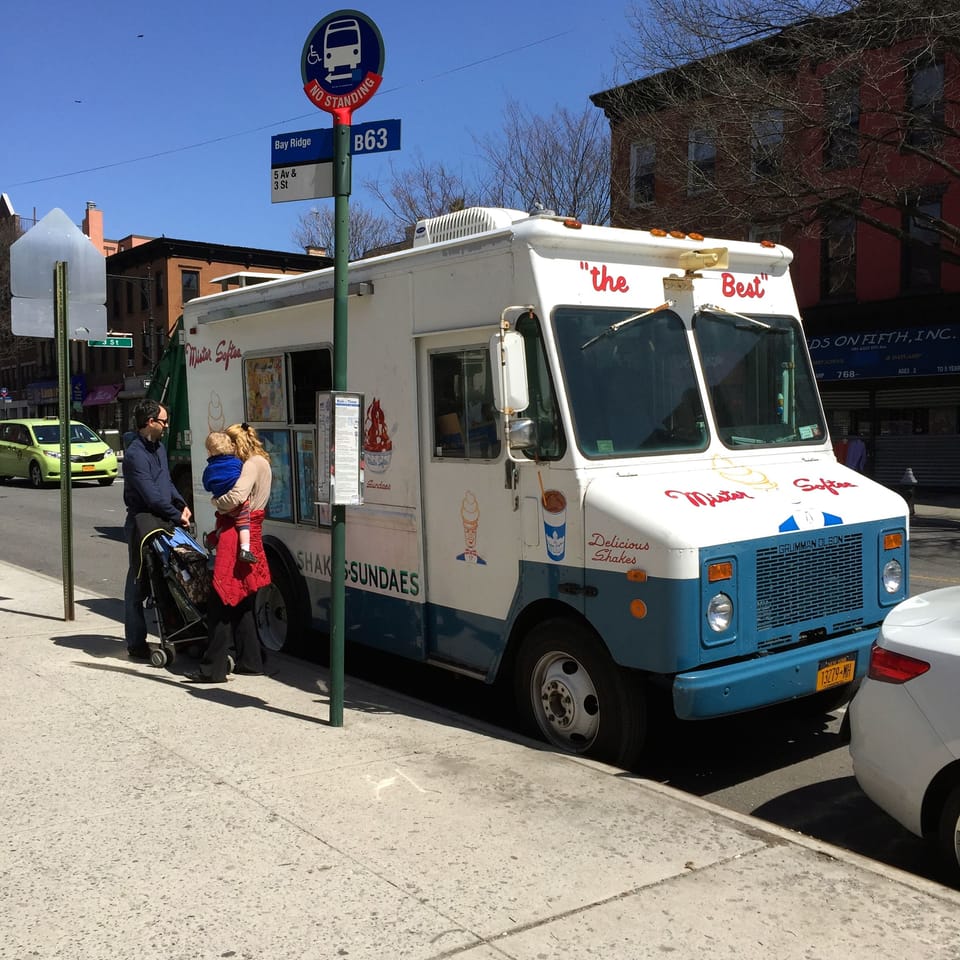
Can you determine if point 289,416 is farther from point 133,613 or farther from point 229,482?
point 133,613

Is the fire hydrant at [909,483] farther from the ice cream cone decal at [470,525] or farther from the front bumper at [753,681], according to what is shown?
the ice cream cone decal at [470,525]

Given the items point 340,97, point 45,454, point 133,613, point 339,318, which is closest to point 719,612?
point 339,318

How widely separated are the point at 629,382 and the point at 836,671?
1.79 metres

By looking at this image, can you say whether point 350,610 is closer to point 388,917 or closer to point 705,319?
point 705,319

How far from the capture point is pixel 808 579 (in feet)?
16.9

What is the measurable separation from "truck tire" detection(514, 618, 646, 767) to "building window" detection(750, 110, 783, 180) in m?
13.6

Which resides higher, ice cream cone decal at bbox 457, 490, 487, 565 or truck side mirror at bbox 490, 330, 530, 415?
truck side mirror at bbox 490, 330, 530, 415

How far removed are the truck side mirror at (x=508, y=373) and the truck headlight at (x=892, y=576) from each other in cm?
218

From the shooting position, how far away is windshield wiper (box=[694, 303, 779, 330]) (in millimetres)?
5859

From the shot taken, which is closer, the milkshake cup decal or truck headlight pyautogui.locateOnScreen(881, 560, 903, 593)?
the milkshake cup decal

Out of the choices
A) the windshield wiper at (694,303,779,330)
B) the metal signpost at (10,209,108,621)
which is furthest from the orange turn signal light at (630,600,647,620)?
the metal signpost at (10,209,108,621)

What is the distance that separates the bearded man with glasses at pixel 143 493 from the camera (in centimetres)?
696

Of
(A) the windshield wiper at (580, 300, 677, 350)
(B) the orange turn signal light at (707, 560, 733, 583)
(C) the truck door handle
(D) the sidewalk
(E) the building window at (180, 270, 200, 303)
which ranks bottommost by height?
(D) the sidewalk

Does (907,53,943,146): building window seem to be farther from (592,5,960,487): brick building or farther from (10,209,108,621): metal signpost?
(10,209,108,621): metal signpost
